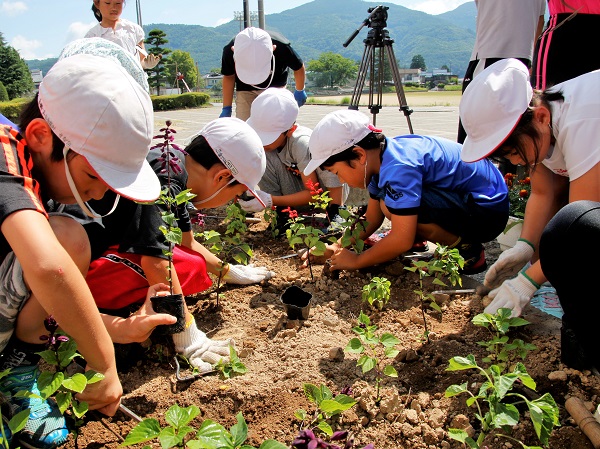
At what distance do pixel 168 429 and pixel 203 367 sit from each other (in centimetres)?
70

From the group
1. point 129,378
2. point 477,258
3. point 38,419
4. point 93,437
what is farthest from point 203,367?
point 477,258

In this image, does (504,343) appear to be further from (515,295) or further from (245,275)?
(245,275)

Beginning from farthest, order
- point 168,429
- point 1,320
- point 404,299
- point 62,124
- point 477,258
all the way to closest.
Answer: point 477,258 < point 404,299 < point 1,320 < point 62,124 < point 168,429

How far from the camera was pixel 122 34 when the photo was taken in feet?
14.3

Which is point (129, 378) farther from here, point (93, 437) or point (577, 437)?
point (577, 437)

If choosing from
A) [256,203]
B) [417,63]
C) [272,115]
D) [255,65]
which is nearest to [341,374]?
[256,203]

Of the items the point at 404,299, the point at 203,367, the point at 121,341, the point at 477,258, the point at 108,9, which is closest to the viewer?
the point at 121,341

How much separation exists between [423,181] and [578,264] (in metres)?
1.36

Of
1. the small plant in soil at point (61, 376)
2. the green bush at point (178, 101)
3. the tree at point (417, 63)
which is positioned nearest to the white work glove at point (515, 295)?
the small plant in soil at point (61, 376)

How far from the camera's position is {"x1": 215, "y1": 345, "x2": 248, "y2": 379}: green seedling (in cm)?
187

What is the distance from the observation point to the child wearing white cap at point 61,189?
4.27ft

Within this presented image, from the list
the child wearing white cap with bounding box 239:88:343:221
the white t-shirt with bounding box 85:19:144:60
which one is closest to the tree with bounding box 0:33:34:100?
the white t-shirt with bounding box 85:19:144:60

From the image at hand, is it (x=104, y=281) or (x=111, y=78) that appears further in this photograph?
(x=104, y=281)

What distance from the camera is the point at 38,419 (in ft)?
4.73
